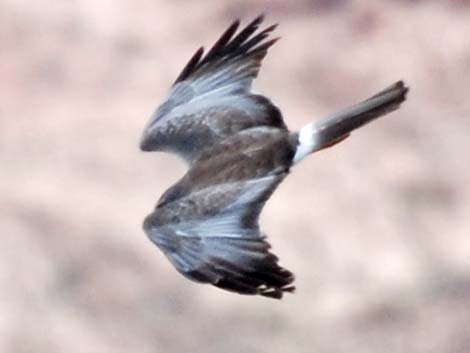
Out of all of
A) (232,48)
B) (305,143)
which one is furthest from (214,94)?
(305,143)

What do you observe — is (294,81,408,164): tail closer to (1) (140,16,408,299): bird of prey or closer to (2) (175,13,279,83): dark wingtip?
(1) (140,16,408,299): bird of prey

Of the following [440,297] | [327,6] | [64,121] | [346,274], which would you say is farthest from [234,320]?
[327,6]

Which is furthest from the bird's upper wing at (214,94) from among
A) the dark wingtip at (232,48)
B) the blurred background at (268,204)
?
the blurred background at (268,204)

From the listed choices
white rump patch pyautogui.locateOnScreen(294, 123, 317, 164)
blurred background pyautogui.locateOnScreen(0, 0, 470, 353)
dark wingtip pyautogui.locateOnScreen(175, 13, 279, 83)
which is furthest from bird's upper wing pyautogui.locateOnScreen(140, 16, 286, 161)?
blurred background pyautogui.locateOnScreen(0, 0, 470, 353)

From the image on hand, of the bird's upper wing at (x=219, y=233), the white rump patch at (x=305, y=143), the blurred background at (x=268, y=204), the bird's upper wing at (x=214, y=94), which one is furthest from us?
the blurred background at (x=268, y=204)

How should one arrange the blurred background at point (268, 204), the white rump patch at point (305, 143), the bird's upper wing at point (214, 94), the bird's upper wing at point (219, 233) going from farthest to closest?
1. the blurred background at point (268, 204)
2. the bird's upper wing at point (214, 94)
3. the white rump patch at point (305, 143)
4. the bird's upper wing at point (219, 233)

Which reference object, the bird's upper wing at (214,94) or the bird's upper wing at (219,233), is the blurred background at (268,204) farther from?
the bird's upper wing at (219,233)

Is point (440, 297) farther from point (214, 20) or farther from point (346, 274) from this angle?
point (214, 20)
